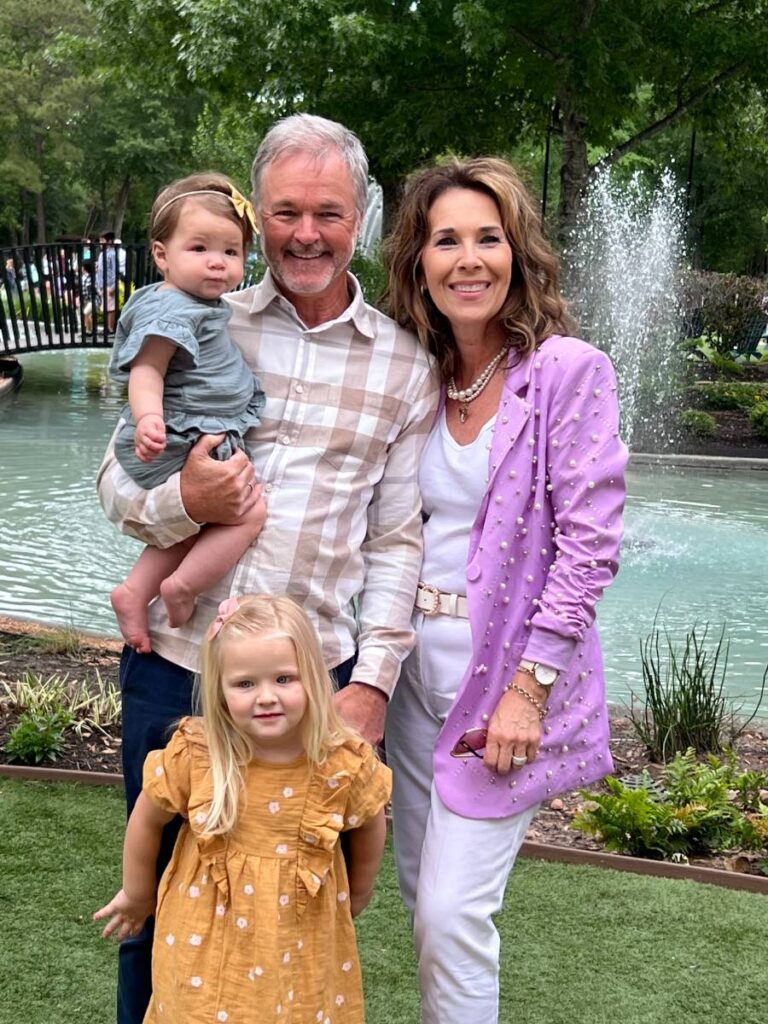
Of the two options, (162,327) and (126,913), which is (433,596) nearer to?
(162,327)

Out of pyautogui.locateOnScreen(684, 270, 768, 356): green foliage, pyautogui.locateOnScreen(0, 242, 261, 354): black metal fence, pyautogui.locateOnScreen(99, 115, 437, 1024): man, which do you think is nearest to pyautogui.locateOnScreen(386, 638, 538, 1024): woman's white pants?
pyautogui.locateOnScreen(99, 115, 437, 1024): man

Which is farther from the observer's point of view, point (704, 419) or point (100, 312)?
point (100, 312)

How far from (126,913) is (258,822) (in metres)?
0.40

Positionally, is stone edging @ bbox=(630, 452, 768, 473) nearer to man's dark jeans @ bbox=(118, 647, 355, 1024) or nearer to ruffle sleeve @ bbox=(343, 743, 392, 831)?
man's dark jeans @ bbox=(118, 647, 355, 1024)

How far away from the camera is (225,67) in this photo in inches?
703

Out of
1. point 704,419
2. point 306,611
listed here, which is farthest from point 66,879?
point 704,419

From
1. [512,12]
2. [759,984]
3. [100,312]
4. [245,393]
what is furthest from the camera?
[100,312]

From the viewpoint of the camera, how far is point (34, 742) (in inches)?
200

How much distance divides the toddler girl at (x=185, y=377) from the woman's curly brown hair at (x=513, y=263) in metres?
0.35

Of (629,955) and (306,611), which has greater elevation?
(306,611)

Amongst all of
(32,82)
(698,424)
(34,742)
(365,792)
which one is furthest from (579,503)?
(32,82)

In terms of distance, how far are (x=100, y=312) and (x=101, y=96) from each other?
21.6m

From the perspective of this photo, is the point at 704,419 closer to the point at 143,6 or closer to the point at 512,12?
the point at 512,12

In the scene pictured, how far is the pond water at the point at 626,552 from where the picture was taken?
806cm
